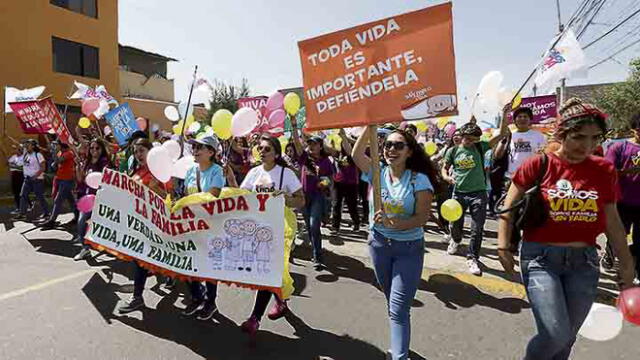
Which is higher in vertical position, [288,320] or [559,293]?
[559,293]

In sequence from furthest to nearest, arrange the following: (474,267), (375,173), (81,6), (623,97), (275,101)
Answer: (623,97) → (81,6) → (275,101) → (474,267) → (375,173)

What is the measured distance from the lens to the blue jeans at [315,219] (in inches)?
212

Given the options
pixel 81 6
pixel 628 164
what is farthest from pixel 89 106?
pixel 81 6

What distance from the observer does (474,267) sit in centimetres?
498

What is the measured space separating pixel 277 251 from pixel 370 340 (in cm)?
104

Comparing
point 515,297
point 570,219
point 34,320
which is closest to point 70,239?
point 34,320

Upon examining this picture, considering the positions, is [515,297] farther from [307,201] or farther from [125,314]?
[125,314]

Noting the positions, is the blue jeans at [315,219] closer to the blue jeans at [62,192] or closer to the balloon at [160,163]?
the balloon at [160,163]

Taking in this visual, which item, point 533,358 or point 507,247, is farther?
point 507,247

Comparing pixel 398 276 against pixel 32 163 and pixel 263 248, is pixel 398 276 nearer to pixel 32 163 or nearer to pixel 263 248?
pixel 263 248

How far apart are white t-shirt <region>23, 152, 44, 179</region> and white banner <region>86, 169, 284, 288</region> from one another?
5853 mm

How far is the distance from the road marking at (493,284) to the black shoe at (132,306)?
309 centimetres

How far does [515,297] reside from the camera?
4.36m

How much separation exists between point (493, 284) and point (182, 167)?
3511 millimetres
